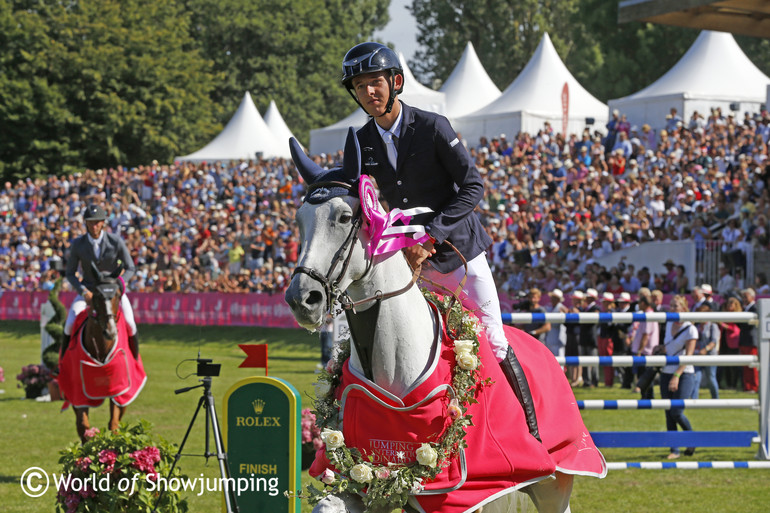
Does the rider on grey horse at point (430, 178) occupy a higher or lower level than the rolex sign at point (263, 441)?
higher

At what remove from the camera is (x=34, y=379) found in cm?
1717

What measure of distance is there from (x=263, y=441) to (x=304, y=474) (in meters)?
3.38

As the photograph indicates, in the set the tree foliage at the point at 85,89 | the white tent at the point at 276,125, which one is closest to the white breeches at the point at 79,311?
the white tent at the point at 276,125

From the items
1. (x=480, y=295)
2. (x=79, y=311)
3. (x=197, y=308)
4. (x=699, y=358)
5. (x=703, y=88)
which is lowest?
(x=197, y=308)

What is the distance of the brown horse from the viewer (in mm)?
11070

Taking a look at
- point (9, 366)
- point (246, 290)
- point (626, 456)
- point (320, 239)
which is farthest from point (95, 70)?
point (320, 239)

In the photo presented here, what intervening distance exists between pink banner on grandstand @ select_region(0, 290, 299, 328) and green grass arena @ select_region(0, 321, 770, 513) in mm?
2386

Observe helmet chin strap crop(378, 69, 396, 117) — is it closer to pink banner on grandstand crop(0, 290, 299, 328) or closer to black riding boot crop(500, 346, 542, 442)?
black riding boot crop(500, 346, 542, 442)

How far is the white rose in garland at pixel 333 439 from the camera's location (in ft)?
16.8

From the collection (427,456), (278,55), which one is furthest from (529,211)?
(278,55)

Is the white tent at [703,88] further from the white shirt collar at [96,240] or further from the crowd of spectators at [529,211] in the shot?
the white shirt collar at [96,240]

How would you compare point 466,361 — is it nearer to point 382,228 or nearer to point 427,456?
point 427,456

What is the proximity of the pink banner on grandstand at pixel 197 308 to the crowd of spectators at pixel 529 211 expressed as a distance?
0.64 m

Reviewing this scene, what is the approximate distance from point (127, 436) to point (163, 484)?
1.51ft
